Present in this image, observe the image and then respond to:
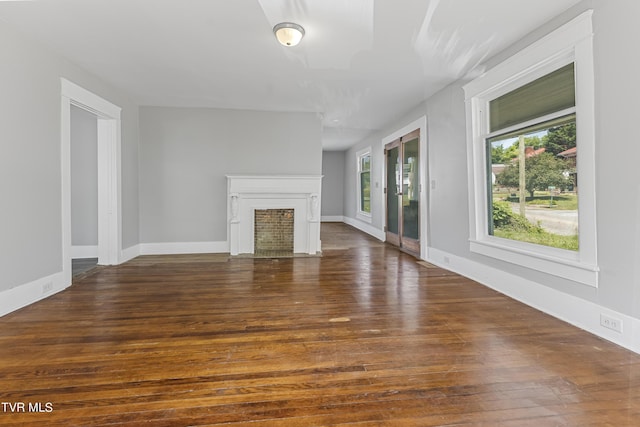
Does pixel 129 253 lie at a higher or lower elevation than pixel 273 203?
lower

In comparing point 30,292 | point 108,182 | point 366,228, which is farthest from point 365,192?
point 30,292

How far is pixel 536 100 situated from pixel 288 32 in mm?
2405

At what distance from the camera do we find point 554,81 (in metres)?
2.68

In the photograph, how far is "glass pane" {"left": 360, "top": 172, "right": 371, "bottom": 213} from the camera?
8111 mm

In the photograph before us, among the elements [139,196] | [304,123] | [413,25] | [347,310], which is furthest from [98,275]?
[413,25]

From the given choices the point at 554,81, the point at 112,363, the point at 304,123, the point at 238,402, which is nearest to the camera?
the point at 238,402

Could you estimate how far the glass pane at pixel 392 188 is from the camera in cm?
611

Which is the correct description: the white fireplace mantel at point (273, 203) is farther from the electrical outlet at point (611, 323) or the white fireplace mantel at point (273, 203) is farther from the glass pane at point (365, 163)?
the electrical outlet at point (611, 323)

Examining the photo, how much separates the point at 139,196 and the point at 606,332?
601 cm

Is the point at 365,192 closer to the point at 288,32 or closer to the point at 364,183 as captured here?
the point at 364,183

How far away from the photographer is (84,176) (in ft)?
15.5

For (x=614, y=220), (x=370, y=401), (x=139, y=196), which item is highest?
(x=139, y=196)

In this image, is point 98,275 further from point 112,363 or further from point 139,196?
point 112,363

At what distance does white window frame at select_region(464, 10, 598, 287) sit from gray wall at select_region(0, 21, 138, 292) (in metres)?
4.61
